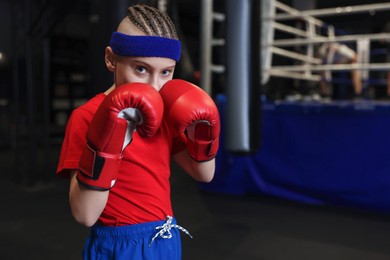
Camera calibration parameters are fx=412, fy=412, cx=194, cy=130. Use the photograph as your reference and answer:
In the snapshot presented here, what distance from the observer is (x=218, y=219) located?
3.02 meters

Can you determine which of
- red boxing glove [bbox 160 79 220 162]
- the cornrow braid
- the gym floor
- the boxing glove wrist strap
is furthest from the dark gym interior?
the boxing glove wrist strap

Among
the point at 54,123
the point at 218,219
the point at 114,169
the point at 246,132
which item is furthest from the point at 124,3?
the point at 54,123

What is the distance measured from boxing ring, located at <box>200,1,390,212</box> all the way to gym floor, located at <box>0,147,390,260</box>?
0.12m

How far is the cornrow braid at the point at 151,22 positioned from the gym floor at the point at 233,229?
5.30 ft

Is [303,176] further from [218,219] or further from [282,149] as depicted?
[218,219]

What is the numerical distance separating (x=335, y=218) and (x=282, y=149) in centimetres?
74

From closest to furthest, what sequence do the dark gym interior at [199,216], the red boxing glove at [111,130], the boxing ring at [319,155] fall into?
the red boxing glove at [111,130] → the dark gym interior at [199,216] → the boxing ring at [319,155]

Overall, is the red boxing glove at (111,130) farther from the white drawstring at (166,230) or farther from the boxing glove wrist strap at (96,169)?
the white drawstring at (166,230)

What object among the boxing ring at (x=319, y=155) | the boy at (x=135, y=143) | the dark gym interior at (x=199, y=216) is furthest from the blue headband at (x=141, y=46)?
the boxing ring at (x=319, y=155)

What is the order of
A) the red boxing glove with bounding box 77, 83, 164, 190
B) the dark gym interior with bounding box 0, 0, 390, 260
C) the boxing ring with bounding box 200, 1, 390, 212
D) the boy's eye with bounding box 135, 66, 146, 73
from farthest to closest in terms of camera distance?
the boxing ring with bounding box 200, 1, 390, 212, the dark gym interior with bounding box 0, 0, 390, 260, the boy's eye with bounding box 135, 66, 146, 73, the red boxing glove with bounding box 77, 83, 164, 190

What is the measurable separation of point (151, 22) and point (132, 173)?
335mm

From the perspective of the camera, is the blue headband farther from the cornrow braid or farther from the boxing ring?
the boxing ring

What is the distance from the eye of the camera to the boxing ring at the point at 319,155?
10.3 ft

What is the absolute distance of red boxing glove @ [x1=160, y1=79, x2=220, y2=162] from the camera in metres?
0.88
